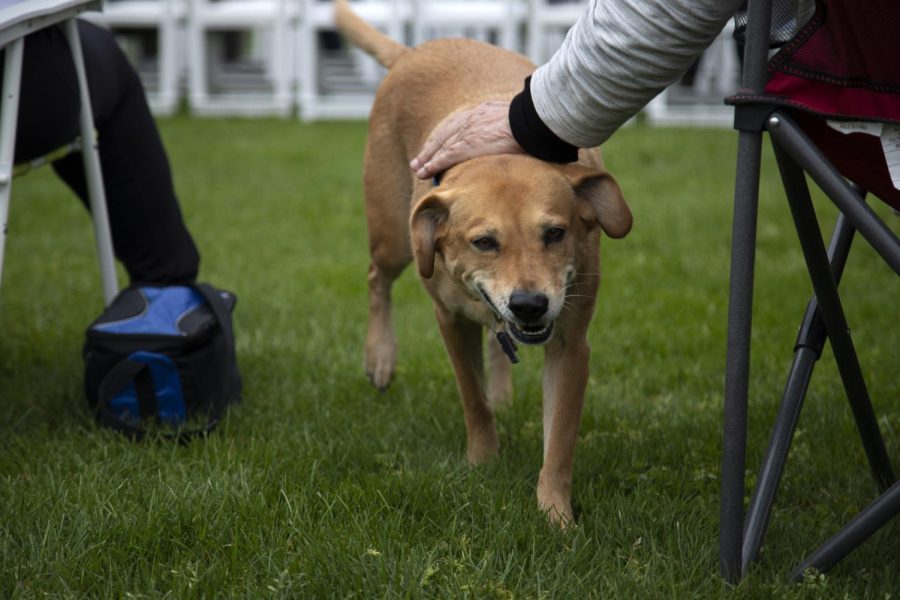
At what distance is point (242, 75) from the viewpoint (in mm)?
15305

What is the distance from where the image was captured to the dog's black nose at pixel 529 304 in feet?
8.14

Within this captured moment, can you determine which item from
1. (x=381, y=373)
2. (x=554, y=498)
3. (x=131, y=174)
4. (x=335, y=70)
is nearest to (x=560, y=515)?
(x=554, y=498)

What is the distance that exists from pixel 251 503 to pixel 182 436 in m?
0.73

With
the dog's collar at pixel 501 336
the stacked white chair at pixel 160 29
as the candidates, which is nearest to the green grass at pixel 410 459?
the dog's collar at pixel 501 336

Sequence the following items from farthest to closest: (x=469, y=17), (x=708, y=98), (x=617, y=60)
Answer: (x=469, y=17) → (x=708, y=98) → (x=617, y=60)

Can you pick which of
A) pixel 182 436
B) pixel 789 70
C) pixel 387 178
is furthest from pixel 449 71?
pixel 789 70

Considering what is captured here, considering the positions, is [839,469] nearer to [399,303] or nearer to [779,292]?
[779,292]

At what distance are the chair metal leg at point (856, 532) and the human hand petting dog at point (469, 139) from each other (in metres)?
1.21

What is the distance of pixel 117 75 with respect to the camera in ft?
12.2

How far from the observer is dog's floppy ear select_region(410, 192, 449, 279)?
2.73m

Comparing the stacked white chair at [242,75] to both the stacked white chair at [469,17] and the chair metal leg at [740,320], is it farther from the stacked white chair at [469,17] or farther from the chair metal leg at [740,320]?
the chair metal leg at [740,320]

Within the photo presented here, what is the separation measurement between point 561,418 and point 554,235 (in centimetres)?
48

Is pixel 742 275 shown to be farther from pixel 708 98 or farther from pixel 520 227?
pixel 708 98

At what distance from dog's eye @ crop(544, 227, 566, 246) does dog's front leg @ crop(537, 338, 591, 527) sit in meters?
0.30
